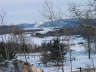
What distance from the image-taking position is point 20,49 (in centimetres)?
3050

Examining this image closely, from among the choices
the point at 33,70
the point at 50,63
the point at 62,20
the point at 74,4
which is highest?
the point at 74,4

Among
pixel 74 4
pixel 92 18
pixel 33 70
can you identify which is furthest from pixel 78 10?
pixel 33 70

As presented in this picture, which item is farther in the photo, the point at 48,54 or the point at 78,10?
the point at 48,54

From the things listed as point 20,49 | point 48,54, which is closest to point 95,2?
point 48,54

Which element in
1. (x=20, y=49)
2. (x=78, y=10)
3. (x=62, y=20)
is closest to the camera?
(x=78, y=10)

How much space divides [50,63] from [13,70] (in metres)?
21.2

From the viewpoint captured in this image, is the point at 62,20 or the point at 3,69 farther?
the point at 62,20

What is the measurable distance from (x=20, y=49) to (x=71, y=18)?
23.2m

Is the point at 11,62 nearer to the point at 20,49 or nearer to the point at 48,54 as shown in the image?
the point at 48,54

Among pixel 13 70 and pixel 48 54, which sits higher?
pixel 13 70

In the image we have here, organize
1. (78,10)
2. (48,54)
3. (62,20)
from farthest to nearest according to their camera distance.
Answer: (48,54)
(62,20)
(78,10)

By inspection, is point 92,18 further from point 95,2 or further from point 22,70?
point 22,70

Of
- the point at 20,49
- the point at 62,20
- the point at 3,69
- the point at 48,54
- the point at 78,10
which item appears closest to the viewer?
the point at 3,69

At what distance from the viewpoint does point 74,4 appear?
24.4 feet
